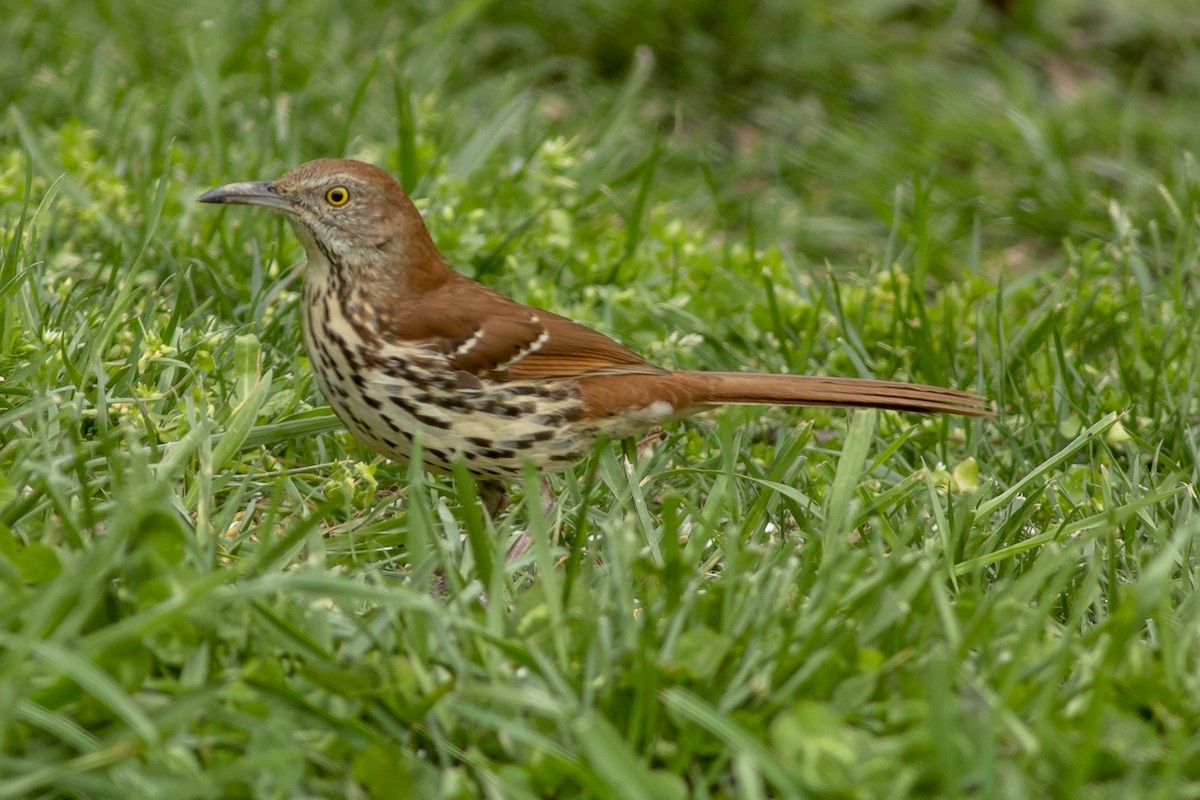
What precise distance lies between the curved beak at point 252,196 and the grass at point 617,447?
274mm

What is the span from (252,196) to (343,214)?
0.70 feet

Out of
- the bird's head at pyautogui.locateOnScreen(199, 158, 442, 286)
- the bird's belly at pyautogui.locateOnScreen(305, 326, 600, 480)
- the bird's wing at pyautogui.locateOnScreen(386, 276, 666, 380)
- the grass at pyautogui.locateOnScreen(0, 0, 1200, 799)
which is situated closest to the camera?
the grass at pyautogui.locateOnScreen(0, 0, 1200, 799)

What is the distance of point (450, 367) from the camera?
10.7 ft

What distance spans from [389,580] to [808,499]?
2.95 ft

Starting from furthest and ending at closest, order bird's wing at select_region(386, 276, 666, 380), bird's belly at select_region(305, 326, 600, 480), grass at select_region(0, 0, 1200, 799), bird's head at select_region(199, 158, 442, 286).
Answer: bird's head at select_region(199, 158, 442, 286) → bird's wing at select_region(386, 276, 666, 380) → bird's belly at select_region(305, 326, 600, 480) → grass at select_region(0, 0, 1200, 799)

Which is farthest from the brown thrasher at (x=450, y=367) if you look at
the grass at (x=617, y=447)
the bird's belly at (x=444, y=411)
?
the grass at (x=617, y=447)

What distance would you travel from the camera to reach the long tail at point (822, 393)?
340cm

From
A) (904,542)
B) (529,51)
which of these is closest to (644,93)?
(529,51)

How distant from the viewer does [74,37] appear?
537 centimetres

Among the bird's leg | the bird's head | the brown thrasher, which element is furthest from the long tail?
the bird's head

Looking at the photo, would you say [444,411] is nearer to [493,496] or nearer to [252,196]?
[493,496]

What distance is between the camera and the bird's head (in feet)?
11.4

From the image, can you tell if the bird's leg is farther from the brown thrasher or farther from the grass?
the grass

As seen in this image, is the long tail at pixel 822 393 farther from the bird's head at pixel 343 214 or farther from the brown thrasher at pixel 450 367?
the bird's head at pixel 343 214
